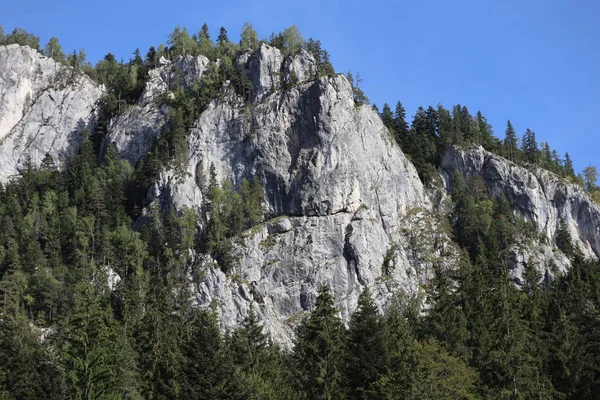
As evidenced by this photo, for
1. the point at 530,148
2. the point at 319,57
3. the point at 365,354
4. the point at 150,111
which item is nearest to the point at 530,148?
the point at 530,148

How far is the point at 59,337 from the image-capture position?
6606 cm

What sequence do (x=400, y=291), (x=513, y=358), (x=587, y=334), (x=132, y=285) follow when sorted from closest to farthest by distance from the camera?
(x=513, y=358) < (x=587, y=334) < (x=132, y=285) < (x=400, y=291)

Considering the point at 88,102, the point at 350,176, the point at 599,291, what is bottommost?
the point at 599,291

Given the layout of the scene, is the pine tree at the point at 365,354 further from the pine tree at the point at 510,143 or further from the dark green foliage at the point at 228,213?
the pine tree at the point at 510,143

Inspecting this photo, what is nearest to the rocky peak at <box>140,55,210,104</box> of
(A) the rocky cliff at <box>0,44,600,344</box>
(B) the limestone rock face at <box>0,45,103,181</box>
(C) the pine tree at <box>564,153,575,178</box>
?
(A) the rocky cliff at <box>0,44,600,344</box>

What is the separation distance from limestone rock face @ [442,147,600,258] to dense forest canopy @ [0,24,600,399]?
144 inches

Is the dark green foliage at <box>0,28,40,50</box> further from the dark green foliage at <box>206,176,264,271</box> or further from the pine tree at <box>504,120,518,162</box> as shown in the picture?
the pine tree at <box>504,120,518,162</box>

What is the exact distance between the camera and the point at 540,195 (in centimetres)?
11988

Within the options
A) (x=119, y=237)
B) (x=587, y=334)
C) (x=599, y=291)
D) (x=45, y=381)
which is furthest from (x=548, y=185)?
(x=45, y=381)

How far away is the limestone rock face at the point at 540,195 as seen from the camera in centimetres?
11850

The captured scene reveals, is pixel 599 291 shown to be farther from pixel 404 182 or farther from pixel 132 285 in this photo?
pixel 132 285

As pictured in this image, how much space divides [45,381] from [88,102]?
89.5 m

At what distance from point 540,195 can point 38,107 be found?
99.1m

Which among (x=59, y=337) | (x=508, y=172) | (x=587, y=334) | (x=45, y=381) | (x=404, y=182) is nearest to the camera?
(x=45, y=381)
